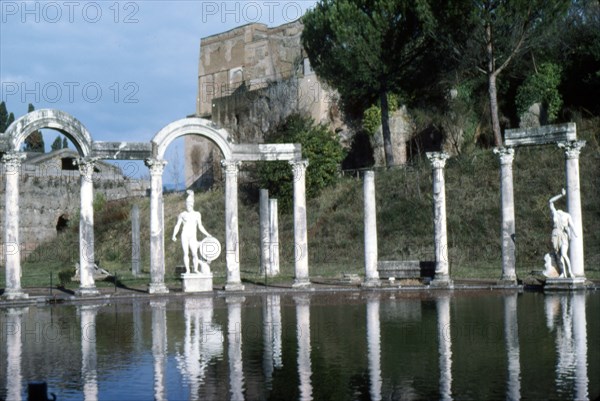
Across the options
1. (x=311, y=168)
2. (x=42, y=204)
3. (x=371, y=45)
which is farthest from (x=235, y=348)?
(x=42, y=204)

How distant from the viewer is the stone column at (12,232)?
80.3 feet

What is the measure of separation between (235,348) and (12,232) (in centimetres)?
1283

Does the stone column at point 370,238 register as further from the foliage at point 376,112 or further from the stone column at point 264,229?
the foliage at point 376,112

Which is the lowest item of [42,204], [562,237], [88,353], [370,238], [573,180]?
[88,353]

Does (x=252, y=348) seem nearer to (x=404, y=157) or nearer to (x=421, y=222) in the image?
(x=421, y=222)

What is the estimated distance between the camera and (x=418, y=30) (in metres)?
43.2

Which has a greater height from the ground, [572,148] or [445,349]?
[572,148]

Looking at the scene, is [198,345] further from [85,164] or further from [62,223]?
[62,223]

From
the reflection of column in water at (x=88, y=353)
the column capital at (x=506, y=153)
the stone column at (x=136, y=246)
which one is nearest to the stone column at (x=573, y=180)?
the column capital at (x=506, y=153)

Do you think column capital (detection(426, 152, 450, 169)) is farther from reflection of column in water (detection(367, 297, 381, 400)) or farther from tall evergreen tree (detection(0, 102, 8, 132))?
tall evergreen tree (detection(0, 102, 8, 132))

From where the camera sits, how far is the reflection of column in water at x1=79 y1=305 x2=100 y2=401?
1135 cm

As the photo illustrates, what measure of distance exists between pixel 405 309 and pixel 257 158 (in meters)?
10.3

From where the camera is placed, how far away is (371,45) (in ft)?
138

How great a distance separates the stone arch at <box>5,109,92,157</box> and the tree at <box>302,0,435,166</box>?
65.0 feet
